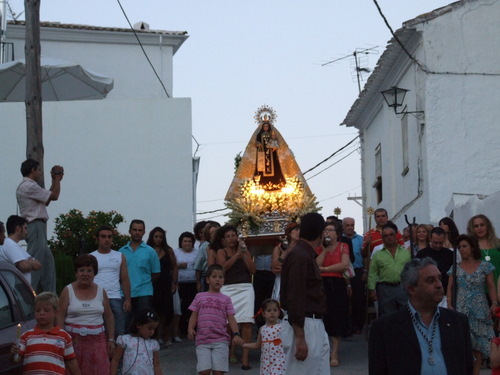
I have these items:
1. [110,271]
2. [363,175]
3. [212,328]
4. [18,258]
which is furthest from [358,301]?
[363,175]

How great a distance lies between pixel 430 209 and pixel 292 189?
3.99 metres

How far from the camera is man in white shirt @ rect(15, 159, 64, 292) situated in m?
12.2

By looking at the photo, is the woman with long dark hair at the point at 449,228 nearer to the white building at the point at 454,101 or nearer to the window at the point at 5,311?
the window at the point at 5,311

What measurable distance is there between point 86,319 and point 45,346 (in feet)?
4.93

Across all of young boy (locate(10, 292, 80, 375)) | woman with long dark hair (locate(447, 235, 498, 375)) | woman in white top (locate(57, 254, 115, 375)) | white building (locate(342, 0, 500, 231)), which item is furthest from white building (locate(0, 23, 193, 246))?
young boy (locate(10, 292, 80, 375))

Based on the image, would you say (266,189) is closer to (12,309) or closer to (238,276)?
(238,276)

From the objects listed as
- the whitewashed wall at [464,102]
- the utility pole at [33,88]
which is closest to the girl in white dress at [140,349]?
the utility pole at [33,88]

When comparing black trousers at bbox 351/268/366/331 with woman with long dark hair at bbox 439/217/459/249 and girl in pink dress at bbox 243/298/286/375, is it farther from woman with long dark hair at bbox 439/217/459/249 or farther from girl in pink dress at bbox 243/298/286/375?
girl in pink dress at bbox 243/298/286/375

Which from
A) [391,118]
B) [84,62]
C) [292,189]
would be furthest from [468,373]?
[84,62]

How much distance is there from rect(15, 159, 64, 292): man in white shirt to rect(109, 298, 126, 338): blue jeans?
872 millimetres

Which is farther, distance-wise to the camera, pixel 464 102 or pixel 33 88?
pixel 464 102

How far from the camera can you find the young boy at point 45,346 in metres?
8.41

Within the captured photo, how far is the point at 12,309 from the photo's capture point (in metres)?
8.78

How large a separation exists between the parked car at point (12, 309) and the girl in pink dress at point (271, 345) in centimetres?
258
